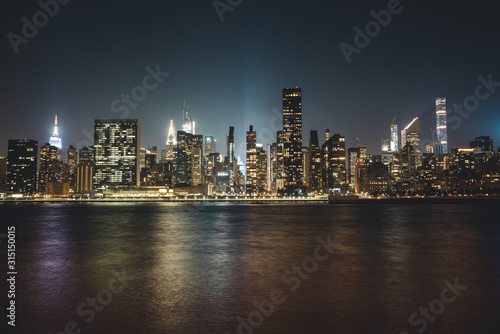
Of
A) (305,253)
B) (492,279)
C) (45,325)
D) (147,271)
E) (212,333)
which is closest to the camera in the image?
(212,333)

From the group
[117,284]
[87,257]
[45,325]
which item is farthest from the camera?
[87,257]

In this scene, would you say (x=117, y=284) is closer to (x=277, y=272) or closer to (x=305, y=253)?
(x=277, y=272)

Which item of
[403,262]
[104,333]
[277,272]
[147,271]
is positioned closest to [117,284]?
[147,271]

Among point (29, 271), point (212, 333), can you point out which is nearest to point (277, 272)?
A: point (212, 333)

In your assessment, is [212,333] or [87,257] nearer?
[212,333]

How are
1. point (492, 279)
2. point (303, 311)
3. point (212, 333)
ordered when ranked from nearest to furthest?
point (212, 333), point (303, 311), point (492, 279)

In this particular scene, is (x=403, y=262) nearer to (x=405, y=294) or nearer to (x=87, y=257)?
(x=405, y=294)

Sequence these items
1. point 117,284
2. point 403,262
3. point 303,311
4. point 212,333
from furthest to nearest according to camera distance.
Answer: point 403,262 → point 117,284 → point 303,311 → point 212,333

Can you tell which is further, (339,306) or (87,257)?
(87,257)
